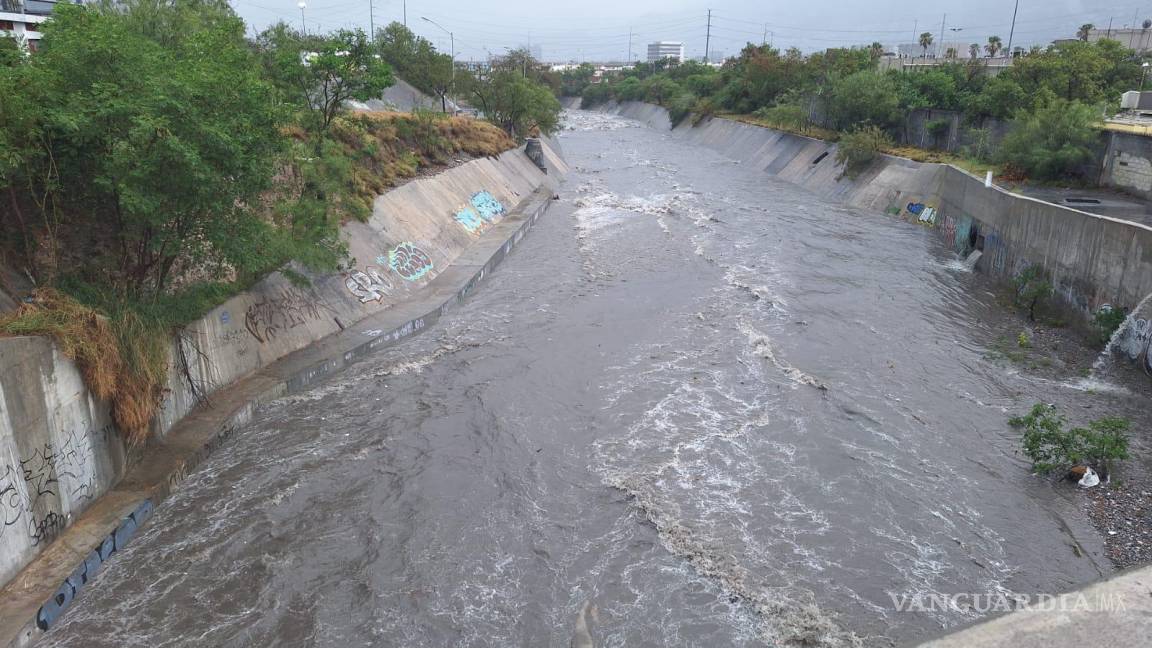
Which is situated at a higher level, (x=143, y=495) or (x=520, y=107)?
(x=520, y=107)

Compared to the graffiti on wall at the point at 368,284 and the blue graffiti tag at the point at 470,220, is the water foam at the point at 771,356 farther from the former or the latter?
the blue graffiti tag at the point at 470,220

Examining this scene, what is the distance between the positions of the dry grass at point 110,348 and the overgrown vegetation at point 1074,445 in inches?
692

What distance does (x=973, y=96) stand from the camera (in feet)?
150

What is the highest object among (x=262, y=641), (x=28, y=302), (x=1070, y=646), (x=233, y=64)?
(x=233, y=64)

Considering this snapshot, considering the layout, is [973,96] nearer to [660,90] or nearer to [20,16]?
[20,16]

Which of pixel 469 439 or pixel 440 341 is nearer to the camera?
pixel 469 439

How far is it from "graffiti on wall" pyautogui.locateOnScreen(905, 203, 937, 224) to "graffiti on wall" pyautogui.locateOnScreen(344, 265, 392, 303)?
28.5 metres

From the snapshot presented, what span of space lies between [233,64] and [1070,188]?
32756 millimetres

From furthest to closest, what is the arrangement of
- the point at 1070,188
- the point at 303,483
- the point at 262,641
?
the point at 1070,188 < the point at 303,483 < the point at 262,641

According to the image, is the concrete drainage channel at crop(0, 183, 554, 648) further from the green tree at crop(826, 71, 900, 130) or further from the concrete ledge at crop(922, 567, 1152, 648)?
the green tree at crop(826, 71, 900, 130)

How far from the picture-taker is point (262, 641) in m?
11.2

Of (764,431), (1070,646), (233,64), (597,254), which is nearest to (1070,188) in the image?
(597,254)

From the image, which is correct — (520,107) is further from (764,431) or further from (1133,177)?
(764,431)

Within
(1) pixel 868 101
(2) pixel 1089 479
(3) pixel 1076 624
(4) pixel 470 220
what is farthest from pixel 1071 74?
(3) pixel 1076 624
